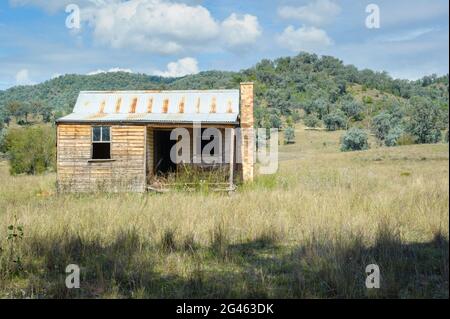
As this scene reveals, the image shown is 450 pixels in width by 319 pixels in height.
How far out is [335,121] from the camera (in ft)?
213

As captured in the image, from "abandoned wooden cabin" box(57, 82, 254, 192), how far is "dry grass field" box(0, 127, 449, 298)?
686 centimetres

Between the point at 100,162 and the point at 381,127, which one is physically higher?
the point at 381,127

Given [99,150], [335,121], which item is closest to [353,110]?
[335,121]

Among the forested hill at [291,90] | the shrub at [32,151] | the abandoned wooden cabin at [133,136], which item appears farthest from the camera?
the forested hill at [291,90]

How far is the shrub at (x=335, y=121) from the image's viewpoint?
2542 inches

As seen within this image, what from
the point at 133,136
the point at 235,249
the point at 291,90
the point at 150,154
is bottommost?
the point at 235,249

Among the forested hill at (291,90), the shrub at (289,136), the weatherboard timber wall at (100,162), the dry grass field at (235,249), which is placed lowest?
the dry grass field at (235,249)

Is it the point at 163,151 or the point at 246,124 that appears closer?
the point at 246,124

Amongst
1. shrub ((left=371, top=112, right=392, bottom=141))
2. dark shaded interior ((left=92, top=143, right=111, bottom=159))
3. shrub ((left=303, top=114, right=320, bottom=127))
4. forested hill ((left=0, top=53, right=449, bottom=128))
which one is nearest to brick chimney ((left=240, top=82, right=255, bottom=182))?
dark shaded interior ((left=92, top=143, right=111, bottom=159))

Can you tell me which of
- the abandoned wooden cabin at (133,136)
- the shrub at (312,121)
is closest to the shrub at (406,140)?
the shrub at (312,121)

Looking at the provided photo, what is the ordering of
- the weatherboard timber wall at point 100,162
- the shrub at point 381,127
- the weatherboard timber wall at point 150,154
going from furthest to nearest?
the shrub at point 381,127
the weatherboard timber wall at point 150,154
the weatherboard timber wall at point 100,162

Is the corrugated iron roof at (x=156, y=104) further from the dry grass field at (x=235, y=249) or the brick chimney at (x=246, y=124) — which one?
the dry grass field at (x=235, y=249)

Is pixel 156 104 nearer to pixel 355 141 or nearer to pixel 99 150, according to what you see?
pixel 99 150

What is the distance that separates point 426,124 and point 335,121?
19.1 meters
